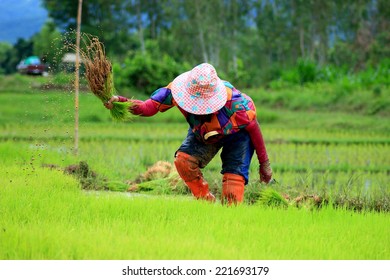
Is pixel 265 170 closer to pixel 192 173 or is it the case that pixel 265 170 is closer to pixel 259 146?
pixel 259 146

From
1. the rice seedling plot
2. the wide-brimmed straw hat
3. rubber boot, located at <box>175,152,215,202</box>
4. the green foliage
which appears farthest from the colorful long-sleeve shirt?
the green foliage

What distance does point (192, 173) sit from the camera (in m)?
4.65

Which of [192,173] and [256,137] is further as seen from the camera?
[192,173]

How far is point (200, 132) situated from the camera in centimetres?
445

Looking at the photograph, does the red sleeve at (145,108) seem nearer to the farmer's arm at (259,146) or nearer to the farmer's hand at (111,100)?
the farmer's hand at (111,100)

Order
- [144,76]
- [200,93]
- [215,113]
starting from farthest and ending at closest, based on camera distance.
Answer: [144,76]
[215,113]
[200,93]

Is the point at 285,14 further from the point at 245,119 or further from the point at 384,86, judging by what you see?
the point at 245,119

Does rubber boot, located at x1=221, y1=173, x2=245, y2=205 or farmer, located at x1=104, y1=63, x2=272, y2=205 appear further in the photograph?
rubber boot, located at x1=221, y1=173, x2=245, y2=205

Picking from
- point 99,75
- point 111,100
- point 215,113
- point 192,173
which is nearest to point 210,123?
point 215,113

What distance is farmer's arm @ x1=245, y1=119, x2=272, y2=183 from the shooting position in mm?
4480

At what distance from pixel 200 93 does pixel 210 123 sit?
8.4 inches

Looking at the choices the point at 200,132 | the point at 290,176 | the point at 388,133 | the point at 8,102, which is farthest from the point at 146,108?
the point at 8,102

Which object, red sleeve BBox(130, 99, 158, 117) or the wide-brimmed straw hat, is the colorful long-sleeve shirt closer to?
red sleeve BBox(130, 99, 158, 117)

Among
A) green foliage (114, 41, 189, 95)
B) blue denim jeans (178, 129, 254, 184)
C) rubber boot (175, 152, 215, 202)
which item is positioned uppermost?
green foliage (114, 41, 189, 95)
